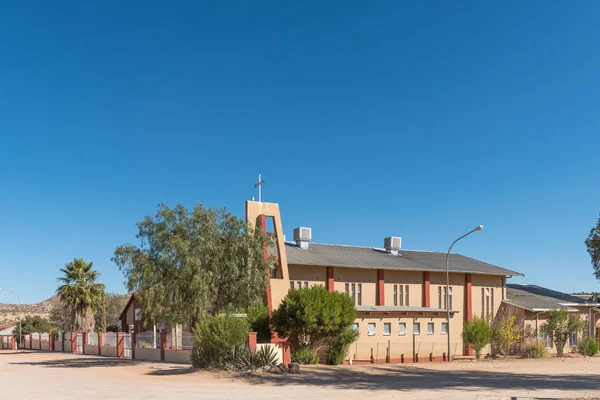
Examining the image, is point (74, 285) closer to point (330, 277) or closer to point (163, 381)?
point (330, 277)

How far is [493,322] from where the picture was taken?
5488cm

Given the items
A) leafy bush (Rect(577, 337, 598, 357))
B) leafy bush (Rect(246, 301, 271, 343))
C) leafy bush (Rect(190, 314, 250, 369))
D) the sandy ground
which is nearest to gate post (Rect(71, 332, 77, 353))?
the sandy ground

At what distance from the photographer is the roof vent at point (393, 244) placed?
56.7 metres

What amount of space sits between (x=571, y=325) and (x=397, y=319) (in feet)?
Result: 46.7

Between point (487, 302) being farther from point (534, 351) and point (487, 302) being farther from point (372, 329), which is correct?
point (372, 329)

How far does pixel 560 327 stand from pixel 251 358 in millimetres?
29620

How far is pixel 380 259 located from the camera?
174 ft

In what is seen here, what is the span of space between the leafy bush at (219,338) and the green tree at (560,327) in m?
28.7

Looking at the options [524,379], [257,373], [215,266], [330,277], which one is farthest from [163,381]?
[330,277]

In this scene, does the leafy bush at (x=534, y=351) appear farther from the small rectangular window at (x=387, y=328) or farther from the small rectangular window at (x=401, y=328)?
the small rectangular window at (x=387, y=328)

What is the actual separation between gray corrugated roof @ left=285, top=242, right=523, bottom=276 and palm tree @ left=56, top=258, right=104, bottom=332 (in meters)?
20.4

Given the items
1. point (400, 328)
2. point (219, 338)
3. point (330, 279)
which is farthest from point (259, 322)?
point (400, 328)

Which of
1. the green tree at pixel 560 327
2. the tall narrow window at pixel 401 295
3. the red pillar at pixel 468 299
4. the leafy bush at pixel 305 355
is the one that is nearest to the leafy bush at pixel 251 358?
the leafy bush at pixel 305 355

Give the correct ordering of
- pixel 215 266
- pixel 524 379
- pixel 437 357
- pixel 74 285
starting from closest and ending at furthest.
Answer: pixel 524 379, pixel 215 266, pixel 437 357, pixel 74 285
